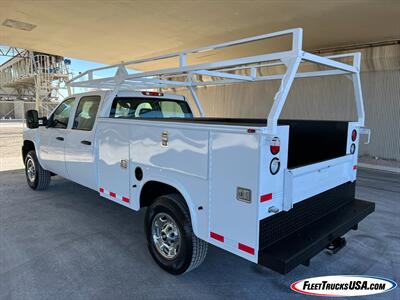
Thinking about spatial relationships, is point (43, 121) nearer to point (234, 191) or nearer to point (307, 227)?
point (234, 191)

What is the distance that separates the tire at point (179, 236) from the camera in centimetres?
291

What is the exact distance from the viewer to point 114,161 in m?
3.79

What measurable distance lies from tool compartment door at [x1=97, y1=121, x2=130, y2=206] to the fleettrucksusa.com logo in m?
2.10

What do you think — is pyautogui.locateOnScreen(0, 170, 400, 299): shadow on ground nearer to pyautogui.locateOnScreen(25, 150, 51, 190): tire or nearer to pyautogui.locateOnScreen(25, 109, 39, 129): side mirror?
pyautogui.locateOnScreen(25, 150, 51, 190): tire

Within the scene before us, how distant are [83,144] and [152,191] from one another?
1569mm

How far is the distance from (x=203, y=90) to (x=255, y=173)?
15.4 metres

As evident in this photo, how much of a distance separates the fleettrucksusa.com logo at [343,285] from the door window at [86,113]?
3343 millimetres

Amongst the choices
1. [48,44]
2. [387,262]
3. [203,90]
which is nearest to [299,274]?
[387,262]

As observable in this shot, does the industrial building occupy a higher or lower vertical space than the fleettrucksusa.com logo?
higher

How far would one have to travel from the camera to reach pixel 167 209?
306 centimetres

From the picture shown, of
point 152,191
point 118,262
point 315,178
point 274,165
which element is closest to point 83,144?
point 152,191

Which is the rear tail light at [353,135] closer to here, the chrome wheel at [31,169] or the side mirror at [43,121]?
the side mirror at [43,121]

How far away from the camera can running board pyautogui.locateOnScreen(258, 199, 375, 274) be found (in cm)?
227

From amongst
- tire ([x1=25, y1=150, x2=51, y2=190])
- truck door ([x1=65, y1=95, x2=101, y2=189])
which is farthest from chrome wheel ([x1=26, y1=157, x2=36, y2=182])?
truck door ([x1=65, y1=95, x2=101, y2=189])
